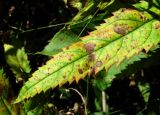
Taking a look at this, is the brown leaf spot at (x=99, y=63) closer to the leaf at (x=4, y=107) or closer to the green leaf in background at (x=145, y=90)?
the leaf at (x=4, y=107)

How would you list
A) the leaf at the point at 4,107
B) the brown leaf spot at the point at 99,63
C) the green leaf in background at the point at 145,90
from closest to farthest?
the brown leaf spot at the point at 99,63
the leaf at the point at 4,107
the green leaf in background at the point at 145,90

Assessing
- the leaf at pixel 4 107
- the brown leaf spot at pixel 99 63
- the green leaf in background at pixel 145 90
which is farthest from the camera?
the green leaf in background at pixel 145 90

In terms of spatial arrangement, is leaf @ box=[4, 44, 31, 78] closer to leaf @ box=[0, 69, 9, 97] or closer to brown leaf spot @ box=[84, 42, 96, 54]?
leaf @ box=[0, 69, 9, 97]

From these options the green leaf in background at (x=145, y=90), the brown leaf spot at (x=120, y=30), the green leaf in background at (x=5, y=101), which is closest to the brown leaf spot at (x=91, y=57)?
the brown leaf spot at (x=120, y=30)

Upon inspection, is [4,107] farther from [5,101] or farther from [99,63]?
[99,63]

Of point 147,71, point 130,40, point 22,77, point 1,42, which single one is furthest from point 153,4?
point 1,42
